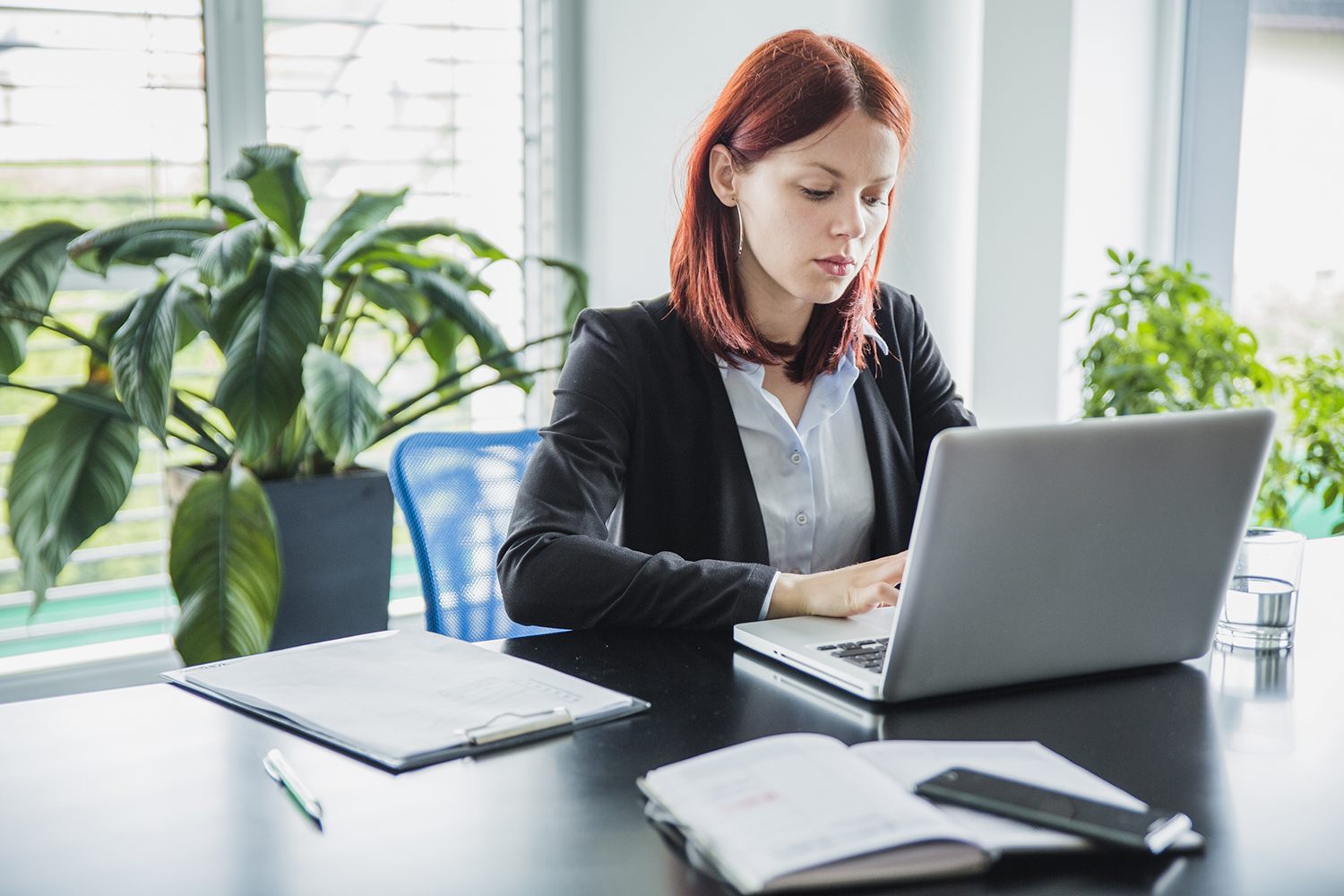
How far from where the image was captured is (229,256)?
6.97 feet

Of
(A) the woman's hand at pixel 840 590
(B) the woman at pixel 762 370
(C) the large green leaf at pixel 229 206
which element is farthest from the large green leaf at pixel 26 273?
(A) the woman's hand at pixel 840 590

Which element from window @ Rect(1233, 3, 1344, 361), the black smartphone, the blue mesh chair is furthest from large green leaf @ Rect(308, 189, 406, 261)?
window @ Rect(1233, 3, 1344, 361)

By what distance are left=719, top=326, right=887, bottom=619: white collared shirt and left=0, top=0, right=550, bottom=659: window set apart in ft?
5.02

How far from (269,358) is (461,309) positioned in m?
0.48

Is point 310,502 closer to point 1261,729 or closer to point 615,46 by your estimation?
point 615,46

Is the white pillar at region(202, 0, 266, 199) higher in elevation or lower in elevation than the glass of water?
higher

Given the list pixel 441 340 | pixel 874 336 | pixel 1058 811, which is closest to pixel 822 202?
pixel 874 336

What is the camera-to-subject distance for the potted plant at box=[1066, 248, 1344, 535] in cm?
261

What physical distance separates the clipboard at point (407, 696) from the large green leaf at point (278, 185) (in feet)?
Result: 4.93

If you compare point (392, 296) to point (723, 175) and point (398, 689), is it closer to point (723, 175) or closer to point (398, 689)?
point (723, 175)

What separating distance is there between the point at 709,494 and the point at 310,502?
3.76 feet

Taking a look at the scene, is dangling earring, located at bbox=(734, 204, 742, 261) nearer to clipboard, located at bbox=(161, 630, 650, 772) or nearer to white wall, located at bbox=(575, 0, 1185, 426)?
clipboard, located at bbox=(161, 630, 650, 772)

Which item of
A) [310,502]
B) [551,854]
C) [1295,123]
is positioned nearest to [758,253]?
[551,854]

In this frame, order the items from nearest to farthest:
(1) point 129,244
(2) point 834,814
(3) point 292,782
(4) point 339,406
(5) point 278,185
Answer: (2) point 834,814, (3) point 292,782, (4) point 339,406, (1) point 129,244, (5) point 278,185
